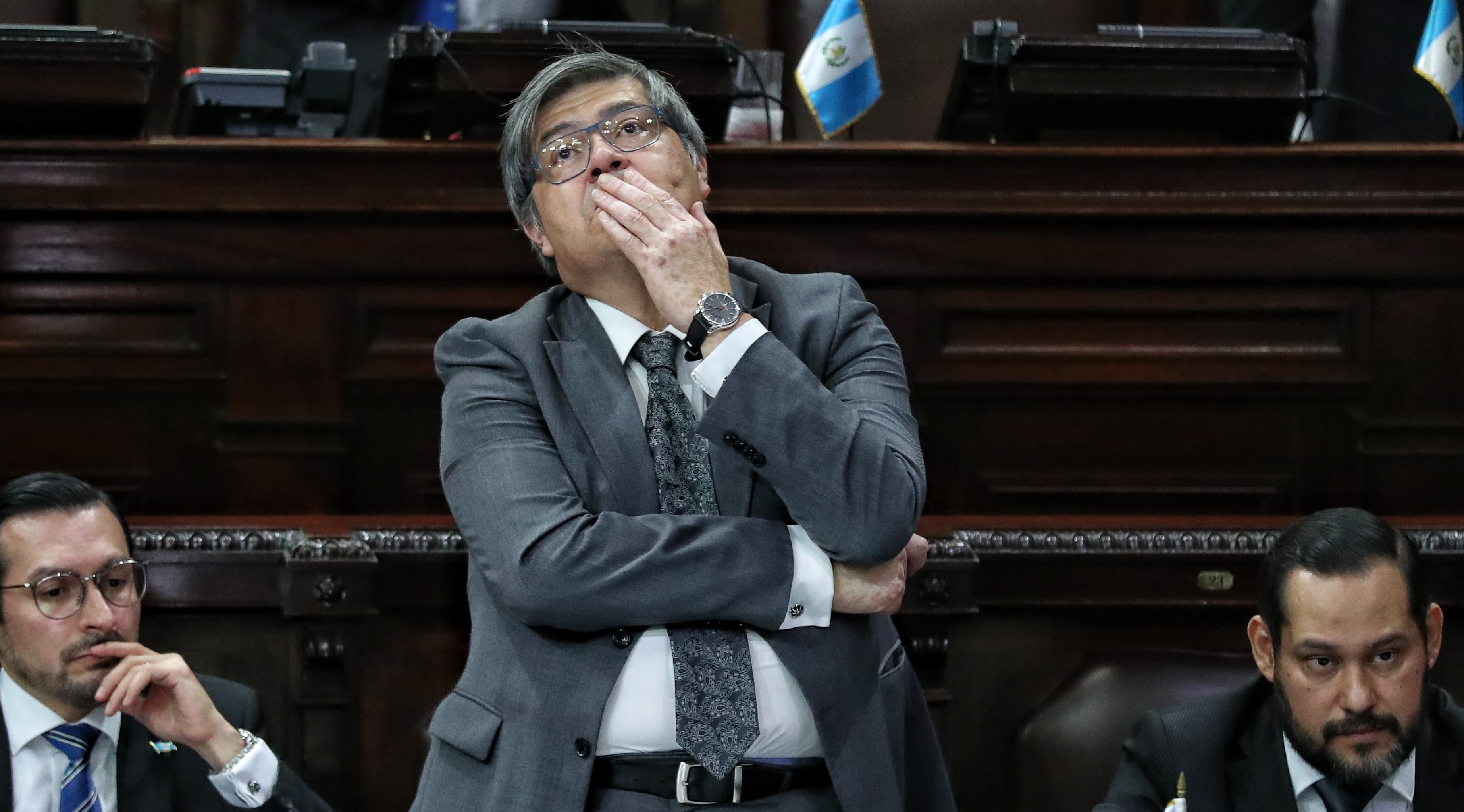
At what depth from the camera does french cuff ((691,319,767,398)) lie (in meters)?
1.64

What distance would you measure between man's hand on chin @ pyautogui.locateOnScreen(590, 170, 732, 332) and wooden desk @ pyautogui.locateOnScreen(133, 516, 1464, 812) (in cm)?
77

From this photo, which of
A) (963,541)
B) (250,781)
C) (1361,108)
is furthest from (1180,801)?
(1361,108)

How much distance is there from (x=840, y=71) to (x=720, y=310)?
164 centimetres

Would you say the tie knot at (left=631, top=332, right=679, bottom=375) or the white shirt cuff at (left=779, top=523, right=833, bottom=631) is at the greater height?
the tie knot at (left=631, top=332, right=679, bottom=375)

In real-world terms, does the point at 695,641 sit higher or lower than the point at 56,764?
higher

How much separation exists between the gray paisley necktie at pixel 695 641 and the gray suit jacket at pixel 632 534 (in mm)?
26

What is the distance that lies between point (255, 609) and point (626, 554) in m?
0.95

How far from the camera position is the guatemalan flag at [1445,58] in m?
3.18

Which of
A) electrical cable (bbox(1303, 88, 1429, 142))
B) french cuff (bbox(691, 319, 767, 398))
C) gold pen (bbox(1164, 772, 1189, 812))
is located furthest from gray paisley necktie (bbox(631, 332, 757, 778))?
electrical cable (bbox(1303, 88, 1429, 142))

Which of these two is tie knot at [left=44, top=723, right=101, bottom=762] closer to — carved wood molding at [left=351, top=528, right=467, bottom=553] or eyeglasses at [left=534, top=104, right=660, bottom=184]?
carved wood molding at [left=351, top=528, right=467, bottom=553]

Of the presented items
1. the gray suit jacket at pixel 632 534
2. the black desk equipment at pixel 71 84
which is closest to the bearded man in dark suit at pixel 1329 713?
the gray suit jacket at pixel 632 534

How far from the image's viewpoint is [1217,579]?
2432mm

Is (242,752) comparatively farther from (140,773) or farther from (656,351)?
(656,351)

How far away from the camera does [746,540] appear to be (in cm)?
163
